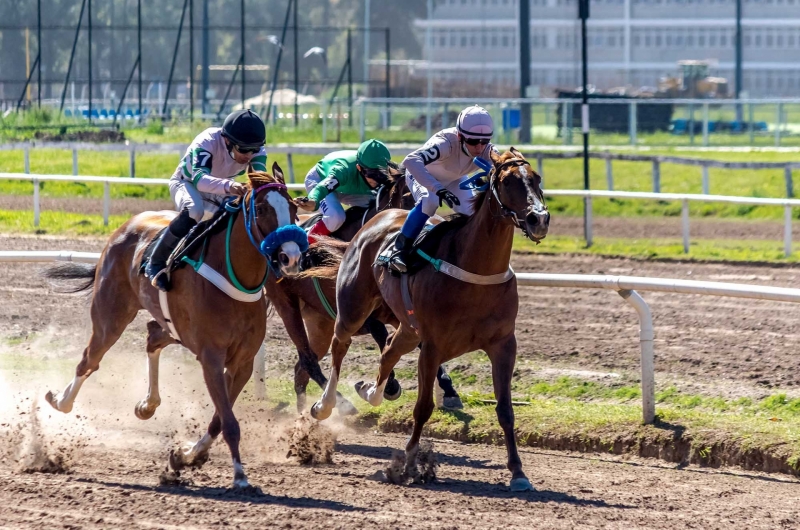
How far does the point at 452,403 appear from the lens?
7.74 meters

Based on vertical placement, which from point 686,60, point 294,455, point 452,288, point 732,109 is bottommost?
point 294,455

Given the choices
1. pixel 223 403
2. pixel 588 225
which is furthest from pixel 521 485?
pixel 588 225

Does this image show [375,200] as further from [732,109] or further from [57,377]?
[732,109]

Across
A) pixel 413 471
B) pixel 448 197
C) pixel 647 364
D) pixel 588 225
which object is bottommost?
pixel 413 471

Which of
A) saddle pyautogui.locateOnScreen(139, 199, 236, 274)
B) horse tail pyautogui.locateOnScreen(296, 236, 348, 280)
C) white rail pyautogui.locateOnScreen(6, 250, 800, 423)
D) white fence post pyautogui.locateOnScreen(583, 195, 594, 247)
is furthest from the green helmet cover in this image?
white fence post pyautogui.locateOnScreen(583, 195, 594, 247)

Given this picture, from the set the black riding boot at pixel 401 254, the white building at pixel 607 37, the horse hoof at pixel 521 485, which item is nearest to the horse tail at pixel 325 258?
the black riding boot at pixel 401 254

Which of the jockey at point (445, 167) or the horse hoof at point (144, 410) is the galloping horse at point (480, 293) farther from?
the horse hoof at point (144, 410)

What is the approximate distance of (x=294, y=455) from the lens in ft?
21.8

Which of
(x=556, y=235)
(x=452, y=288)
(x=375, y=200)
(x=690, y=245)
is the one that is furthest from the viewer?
(x=556, y=235)

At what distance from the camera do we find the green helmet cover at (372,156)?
8320mm

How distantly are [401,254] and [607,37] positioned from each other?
164 ft

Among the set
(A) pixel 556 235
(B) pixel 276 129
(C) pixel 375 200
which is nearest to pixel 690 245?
(A) pixel 556 235

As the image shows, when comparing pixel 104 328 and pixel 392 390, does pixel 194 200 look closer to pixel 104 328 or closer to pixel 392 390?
pixel 104 328

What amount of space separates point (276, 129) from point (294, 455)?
22.8m
